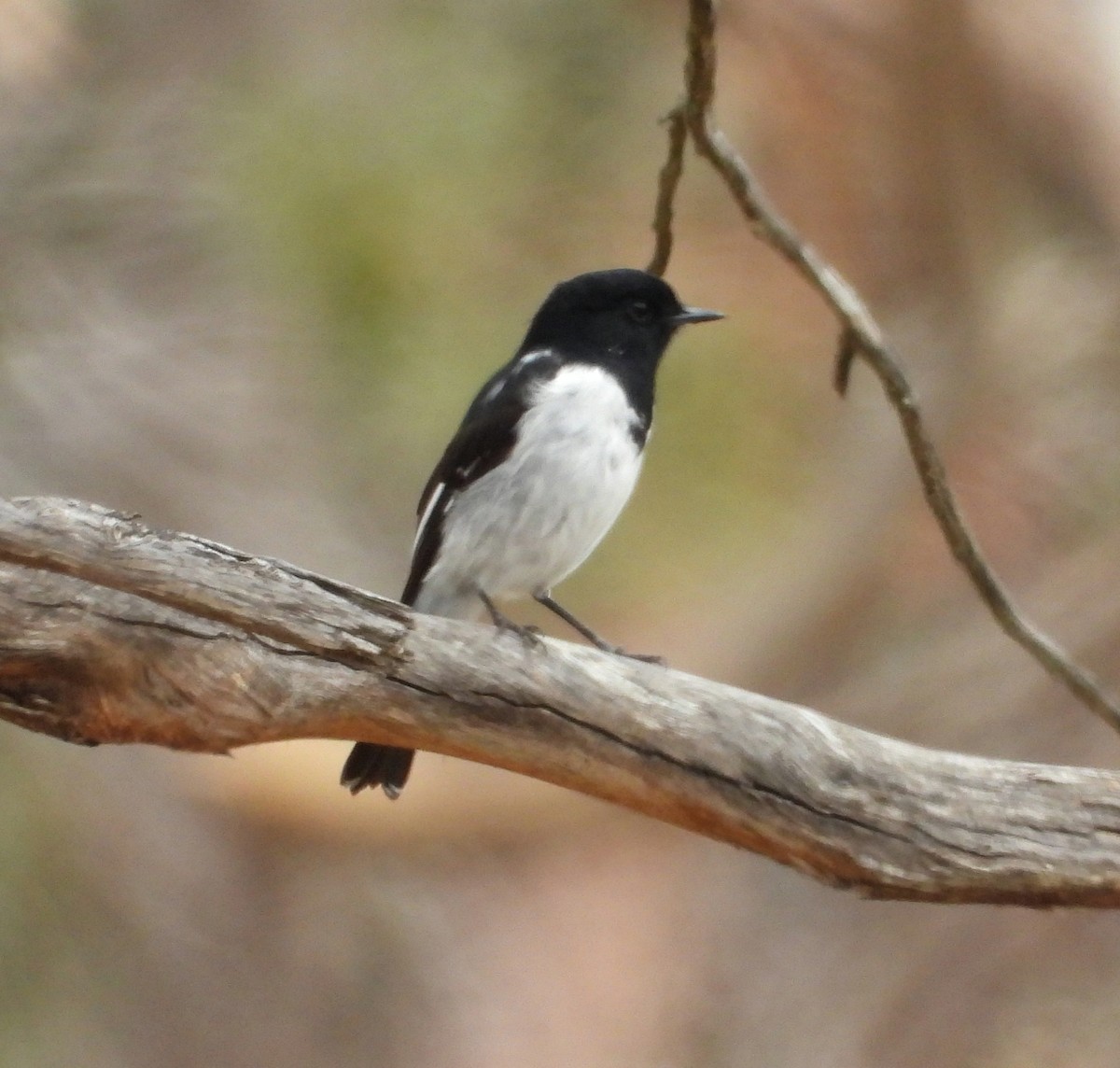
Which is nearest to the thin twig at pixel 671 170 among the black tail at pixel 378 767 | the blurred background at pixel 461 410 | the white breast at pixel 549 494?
the white breast at pixel 549 494

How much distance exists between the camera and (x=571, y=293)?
145 inches

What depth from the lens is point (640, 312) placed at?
145 inches

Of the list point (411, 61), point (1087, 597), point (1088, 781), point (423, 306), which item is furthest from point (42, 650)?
point (1087, 597)

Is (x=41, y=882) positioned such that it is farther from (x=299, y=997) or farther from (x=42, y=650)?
(x=42, y=650)

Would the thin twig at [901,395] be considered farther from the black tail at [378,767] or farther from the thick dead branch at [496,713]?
the black tail at [378,767]

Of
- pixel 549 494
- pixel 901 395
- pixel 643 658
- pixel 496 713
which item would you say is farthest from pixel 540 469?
pixel 496 713

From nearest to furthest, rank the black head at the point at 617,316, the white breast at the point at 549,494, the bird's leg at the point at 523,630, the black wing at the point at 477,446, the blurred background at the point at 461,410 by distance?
the bird's leg at the point at 523,630, the white breast at the point at 549,494, the black wing at the point at 477,446, the black head at the point at 617,316, the blurred background at the point at 461,410

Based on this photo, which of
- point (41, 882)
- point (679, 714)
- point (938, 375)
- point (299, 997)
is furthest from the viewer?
point (299, 997)

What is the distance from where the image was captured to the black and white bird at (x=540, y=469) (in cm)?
328

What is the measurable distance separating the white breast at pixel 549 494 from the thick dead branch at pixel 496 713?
68 centimetres

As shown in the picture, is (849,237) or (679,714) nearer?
(679,714)

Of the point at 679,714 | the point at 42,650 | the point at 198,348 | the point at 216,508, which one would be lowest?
the point at 42,650

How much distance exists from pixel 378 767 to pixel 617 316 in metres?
1.12

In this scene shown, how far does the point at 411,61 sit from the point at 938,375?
205 cm
